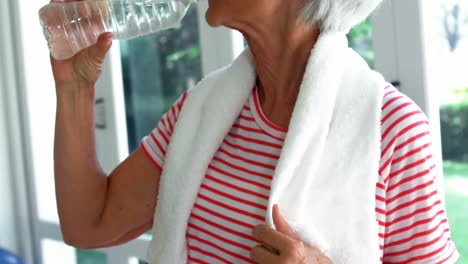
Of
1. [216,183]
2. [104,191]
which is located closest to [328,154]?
[216,183]

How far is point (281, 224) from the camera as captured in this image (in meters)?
0.90

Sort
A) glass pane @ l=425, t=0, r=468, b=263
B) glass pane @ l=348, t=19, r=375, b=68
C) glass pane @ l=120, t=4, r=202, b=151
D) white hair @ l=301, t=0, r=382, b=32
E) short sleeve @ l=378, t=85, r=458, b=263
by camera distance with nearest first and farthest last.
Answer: short sleeve @ l=378, t=85, r=458, b=263, white hair @ l=301, t=0, r=382, b=32, glass pane @ l=425, t=0, r=468, b=263, glass pane @ l=348, t=19, r=375, b=68, glass pane @ l=120, t=4, r=202, b=151

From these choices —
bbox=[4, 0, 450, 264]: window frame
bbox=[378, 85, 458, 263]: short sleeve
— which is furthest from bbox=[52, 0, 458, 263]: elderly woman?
bbox=[4, 0, 450, 264]: window frame

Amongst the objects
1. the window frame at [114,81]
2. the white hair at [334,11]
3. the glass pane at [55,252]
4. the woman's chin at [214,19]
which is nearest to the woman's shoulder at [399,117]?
the white hair at [334,11]

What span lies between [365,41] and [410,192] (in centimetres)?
73

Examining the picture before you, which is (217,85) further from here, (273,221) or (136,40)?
(136,40)

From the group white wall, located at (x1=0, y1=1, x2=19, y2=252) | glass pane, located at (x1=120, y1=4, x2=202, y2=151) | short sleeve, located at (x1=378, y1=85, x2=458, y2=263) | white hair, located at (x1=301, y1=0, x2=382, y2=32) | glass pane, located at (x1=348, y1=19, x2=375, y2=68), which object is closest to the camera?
short sleeve, located at (x1=378, y1=85, x2=458, y2=263)

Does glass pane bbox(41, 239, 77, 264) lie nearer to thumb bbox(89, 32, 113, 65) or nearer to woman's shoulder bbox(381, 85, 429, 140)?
thumb bbox(89, 32, 113, 65)

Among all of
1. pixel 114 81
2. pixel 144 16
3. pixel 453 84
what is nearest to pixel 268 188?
pixel 144 16

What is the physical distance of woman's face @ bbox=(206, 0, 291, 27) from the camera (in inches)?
38.7

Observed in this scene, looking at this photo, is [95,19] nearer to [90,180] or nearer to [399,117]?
[90,180]

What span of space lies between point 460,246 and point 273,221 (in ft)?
2.40

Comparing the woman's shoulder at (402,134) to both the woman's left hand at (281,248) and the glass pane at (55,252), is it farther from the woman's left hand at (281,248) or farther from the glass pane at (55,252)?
the glass pane at (55,252)

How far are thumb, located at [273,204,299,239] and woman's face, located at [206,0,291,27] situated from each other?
291mm
